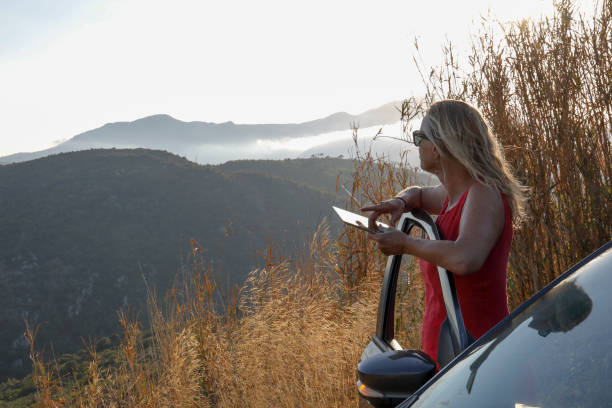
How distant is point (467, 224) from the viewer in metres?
1.32

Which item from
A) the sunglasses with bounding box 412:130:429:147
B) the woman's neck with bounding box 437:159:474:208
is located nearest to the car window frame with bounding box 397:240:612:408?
the woman's neck with bounding box 437:159:474:208

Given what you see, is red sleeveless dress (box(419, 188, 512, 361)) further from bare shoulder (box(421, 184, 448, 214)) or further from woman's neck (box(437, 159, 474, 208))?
bare shoulder (box(421, 184, 448, 214))

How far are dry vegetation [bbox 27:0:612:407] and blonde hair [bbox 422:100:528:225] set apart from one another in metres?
0.85

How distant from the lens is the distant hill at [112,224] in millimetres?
34188

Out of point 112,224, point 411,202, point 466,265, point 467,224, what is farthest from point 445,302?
point 112,224

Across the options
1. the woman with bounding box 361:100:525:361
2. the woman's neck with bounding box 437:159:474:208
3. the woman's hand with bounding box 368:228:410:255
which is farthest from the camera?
the woman's neck with bounding box 437:159:474:208

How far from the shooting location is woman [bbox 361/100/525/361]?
129 centimetres

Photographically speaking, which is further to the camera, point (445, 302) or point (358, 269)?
point (358, 269)

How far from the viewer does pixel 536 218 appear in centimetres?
281

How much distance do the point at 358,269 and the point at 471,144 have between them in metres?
3.50

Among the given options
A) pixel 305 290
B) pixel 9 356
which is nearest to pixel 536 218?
pixel 305 290

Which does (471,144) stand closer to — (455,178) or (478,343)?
(455,178)

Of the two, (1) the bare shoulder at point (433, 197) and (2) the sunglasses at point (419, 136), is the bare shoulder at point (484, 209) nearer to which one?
(2) the sunglasses at point (419, 136)

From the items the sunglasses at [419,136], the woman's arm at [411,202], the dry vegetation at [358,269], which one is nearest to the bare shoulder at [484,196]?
the sunglasses at [419,136]
